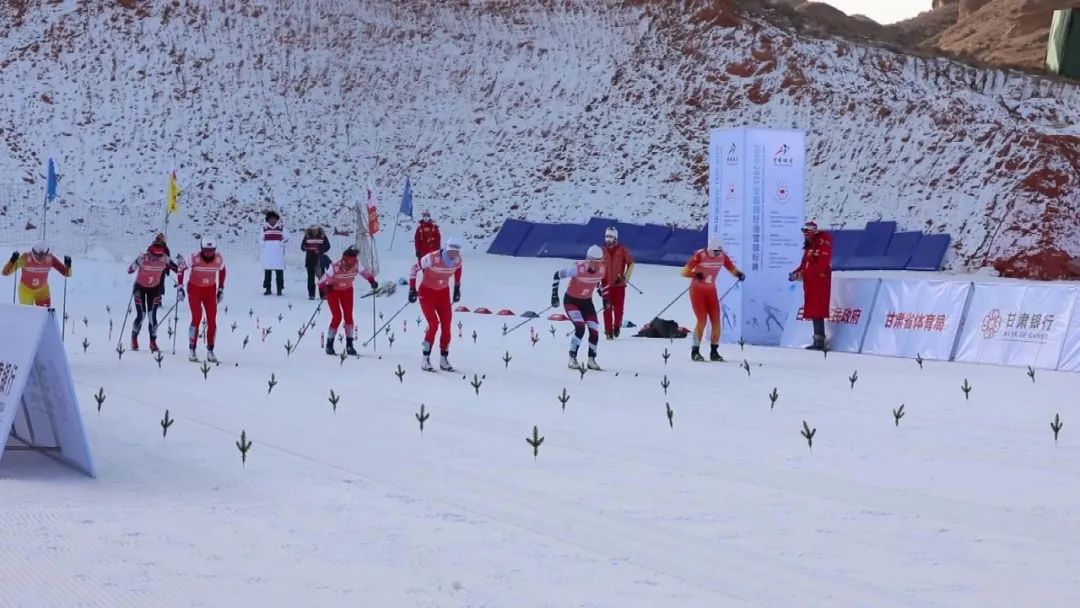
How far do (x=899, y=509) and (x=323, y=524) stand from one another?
3245 mm

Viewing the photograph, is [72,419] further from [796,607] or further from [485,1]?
[485,1]

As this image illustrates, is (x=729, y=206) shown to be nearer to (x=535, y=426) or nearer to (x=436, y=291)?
(x=436, y=291)

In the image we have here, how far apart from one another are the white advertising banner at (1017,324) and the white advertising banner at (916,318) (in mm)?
266

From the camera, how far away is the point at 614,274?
22.9m

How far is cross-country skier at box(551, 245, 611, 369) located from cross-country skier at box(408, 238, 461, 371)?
135cm

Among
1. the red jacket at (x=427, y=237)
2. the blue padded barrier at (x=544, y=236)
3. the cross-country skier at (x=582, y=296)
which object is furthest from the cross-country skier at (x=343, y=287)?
the blue padded barrier at (x=544, y=236)

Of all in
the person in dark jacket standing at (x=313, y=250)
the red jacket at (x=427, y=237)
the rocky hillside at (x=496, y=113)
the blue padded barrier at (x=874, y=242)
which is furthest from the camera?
the rocky hillside at (x=496, y=113)

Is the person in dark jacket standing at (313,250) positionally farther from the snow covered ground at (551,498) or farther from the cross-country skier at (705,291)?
the snow covered ground at (551,498)

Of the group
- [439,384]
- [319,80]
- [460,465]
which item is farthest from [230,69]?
[460,465]

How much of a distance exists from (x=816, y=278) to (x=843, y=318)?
37.5 inches

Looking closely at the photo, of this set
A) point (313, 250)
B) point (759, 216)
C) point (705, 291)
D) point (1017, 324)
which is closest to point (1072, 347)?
point (1017, 324)

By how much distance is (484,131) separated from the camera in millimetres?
47875

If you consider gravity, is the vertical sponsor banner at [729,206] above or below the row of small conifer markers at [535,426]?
above

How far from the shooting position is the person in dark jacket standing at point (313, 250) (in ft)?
99.7
